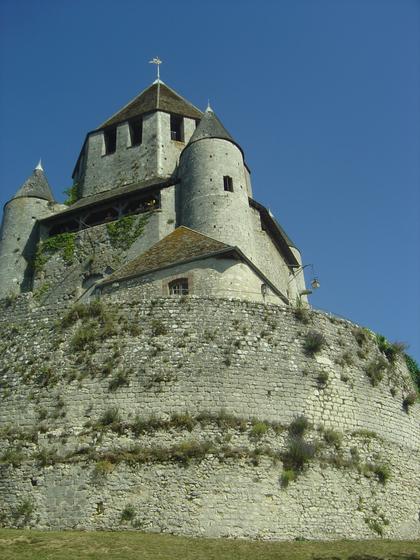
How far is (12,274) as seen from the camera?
3058 cm

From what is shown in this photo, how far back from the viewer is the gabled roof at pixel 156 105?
36.0 m

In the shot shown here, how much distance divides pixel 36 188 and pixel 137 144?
19.0ft

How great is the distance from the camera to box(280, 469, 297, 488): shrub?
15.3m

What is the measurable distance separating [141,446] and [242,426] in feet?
8.11

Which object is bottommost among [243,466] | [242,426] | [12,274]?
[243,466]

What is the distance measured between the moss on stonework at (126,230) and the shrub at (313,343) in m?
12.9

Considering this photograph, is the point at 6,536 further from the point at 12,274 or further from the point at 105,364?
the point at 12,274

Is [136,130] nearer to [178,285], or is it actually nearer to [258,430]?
[178,285]

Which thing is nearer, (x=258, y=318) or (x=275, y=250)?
(x=258, y=318)

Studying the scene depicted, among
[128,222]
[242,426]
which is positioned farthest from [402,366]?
[128,222]

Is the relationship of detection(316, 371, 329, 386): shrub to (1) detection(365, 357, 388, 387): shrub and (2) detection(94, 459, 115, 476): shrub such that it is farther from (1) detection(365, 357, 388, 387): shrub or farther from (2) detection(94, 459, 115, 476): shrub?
(2) detection(94, 459, 115, 476): shrub

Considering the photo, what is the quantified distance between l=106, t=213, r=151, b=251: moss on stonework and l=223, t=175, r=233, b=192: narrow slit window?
12.2 feet

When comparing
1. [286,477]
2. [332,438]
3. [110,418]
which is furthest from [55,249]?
[286,477]

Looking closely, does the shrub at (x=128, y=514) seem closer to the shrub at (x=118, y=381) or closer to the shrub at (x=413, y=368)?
the shrub at (x=118, y=381)
